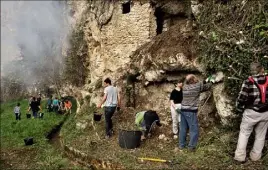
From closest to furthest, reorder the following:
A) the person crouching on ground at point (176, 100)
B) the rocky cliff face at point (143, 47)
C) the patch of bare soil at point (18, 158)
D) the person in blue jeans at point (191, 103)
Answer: the person in blue jeans at point (191, 103) < the person crouching on ground at point (176, 100) < the patch of bare soil at point (18, 158) < the rocky cliff face at point (143, 47)

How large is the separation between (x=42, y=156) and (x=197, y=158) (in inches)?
164

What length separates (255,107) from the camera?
496cm

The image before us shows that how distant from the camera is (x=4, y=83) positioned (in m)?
22.1

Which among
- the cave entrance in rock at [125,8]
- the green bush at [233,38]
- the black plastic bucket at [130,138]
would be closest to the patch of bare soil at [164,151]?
the black plastic bucket at [130,138]

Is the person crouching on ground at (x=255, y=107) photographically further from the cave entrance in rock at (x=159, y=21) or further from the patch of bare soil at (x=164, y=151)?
the cave entrance in rock at (x=159, y=21)

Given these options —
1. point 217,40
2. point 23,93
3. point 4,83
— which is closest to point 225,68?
point 217,40

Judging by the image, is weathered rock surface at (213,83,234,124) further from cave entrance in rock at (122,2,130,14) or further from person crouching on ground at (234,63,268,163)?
cave entrance in rock at (122,2,130,14)

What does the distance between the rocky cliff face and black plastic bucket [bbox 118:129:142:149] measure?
71.7 inches

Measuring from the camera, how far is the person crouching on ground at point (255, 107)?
16.2 feet

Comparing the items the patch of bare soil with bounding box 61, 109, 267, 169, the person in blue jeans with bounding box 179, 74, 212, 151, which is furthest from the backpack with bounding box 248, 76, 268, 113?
the person in blue jeans with bounding box 179, 74, 212, 151

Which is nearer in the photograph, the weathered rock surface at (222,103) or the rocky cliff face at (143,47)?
the weathered rock surface at (222,103)

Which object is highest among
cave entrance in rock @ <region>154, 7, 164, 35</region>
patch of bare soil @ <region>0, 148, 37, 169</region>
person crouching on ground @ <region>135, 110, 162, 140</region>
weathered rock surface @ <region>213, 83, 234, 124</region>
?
cave entrance in rock @ <region>154, 7, 164, 35</region>

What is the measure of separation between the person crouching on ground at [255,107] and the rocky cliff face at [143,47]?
4.58 ft

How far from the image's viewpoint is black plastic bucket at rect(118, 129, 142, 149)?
656 centimetres
